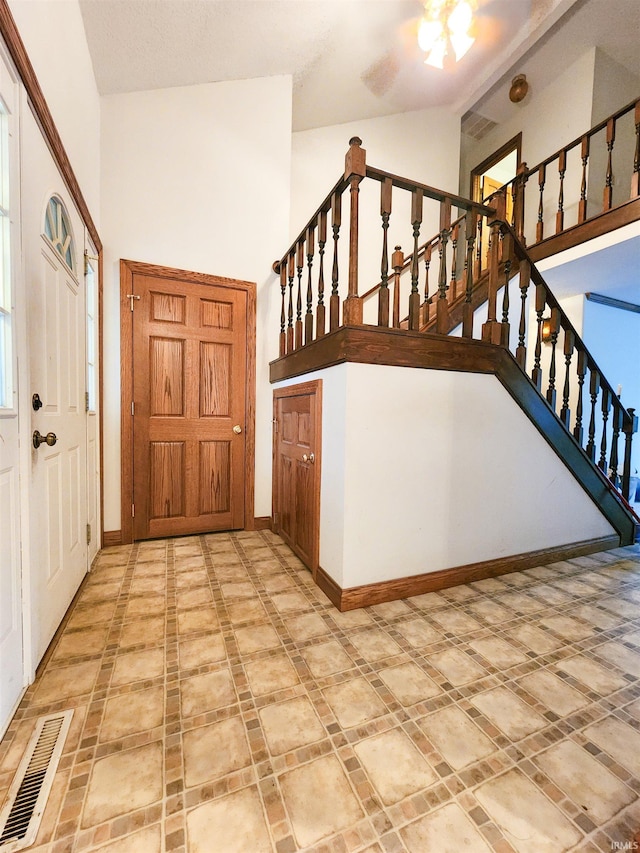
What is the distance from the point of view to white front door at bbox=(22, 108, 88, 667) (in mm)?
1426

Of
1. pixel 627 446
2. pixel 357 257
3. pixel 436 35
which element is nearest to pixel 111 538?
pixel 357 257

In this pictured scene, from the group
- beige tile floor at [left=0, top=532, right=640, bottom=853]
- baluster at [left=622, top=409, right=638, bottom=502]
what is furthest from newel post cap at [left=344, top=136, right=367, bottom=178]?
baluster at [left=622, top=409, right=638, bottom=502]

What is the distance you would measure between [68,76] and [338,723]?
10.6 ft

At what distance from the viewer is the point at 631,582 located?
2.33 metres

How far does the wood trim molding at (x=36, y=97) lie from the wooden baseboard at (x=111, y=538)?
2175 millimetres

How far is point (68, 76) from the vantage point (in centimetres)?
187

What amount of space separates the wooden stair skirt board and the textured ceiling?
3.62 meters

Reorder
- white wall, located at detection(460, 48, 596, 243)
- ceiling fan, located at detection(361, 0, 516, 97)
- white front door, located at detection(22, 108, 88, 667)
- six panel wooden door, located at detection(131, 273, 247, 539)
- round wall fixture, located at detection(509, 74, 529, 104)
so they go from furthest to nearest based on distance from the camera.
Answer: round wall fixture, located at detection(509, 74, 529, 104) → white wall, located at detection(460, 48, 596, 243) → ceiling fan, located at detection(361, 0, 516, 97) → six panel wooden door, located at detection(131, 273, 247, 539) → white front door, located at detection(22, 108, 88, 667)

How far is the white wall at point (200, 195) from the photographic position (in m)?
2.71

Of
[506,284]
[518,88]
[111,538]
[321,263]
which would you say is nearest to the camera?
[321,263]

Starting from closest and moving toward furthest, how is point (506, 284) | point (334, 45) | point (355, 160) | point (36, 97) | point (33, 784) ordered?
point (33, 784), point (36, 97), point (355, 160), point (506, 284), point (334, 45)

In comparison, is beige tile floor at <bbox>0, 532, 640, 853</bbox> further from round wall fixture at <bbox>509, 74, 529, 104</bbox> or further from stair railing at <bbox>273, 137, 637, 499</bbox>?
round wall fixture at <bbox>509, 74, 529, 104</bbox>

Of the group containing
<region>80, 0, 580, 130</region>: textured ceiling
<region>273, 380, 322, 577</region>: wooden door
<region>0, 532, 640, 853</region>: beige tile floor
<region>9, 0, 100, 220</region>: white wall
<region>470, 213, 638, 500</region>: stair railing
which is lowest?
<region>0, 532, 640, 853</region>: beige tile floor

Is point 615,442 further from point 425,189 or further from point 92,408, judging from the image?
point 92,408
